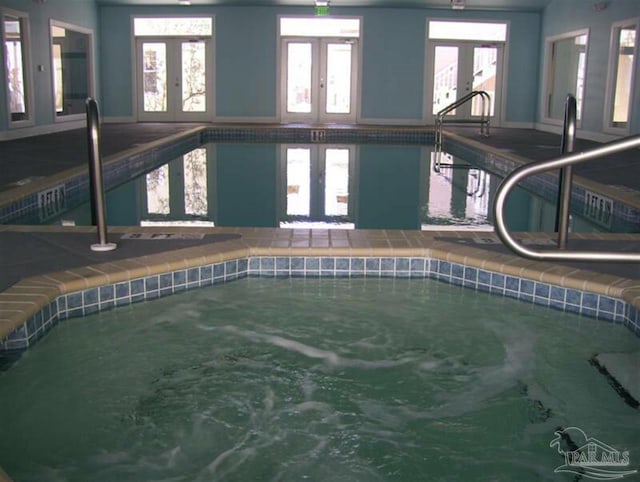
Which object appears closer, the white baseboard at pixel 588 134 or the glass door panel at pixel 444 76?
the white baseboard at pixel 588 134

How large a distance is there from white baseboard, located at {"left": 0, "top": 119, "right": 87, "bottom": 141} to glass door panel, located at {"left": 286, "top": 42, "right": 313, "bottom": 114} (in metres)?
4.66

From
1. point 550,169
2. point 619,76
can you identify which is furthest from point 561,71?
point 550,169

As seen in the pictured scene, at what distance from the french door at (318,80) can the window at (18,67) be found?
576cm

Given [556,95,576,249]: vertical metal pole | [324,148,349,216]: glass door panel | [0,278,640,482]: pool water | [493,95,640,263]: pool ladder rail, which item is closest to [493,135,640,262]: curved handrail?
[493,95,640,263]: pool ladder rail

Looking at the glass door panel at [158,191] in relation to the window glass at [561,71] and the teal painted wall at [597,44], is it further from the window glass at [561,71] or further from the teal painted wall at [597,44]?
the window glass at [561,71]

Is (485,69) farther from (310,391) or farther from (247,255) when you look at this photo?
(310,391)

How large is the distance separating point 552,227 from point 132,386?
12.5 ft

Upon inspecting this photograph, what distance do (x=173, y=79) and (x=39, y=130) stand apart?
4.49m

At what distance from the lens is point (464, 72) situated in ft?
51.8

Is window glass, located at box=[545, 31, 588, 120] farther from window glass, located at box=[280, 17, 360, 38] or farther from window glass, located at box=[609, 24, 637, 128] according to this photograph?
window glass, located at box=[280, 17, 360, 38]

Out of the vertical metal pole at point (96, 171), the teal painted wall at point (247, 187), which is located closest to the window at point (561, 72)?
the teal painted wall at point (247, 187)

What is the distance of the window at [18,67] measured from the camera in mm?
10859

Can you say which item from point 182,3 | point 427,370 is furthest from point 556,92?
point 427,370

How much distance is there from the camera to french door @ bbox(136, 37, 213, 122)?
51.0ft
